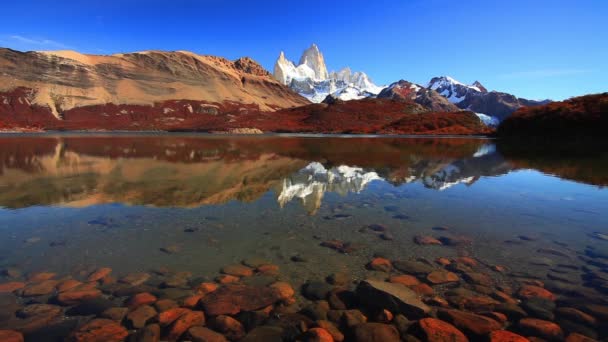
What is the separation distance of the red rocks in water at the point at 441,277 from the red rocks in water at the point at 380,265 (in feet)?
3.36

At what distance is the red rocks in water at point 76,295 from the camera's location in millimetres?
6898

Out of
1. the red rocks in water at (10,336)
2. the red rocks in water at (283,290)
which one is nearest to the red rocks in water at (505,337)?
the red rocks in water at (283,290)

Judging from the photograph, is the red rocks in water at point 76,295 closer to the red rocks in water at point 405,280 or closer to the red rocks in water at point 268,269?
the red rocks in water at point 268,269

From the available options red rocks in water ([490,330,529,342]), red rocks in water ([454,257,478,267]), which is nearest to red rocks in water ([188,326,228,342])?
red rocks in water ([490,330,529,342])

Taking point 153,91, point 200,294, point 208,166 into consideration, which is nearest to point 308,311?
point 200,294

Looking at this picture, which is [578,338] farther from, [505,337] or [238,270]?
[238,270]

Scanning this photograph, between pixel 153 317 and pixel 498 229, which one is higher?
pixel 498 229

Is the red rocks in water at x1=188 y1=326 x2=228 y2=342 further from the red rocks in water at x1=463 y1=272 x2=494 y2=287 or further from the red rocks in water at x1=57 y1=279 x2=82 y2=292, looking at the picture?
the red rocks in water at x1=463 y1=272 x2=494 y2=287

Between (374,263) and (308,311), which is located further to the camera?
(374,263)

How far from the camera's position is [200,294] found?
7.30m

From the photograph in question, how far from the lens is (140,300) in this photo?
22.9ft

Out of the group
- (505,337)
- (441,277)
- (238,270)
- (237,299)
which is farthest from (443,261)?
(237,299)

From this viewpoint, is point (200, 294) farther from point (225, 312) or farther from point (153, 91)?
point (153, 91)

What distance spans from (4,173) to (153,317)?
2510 centimetres
